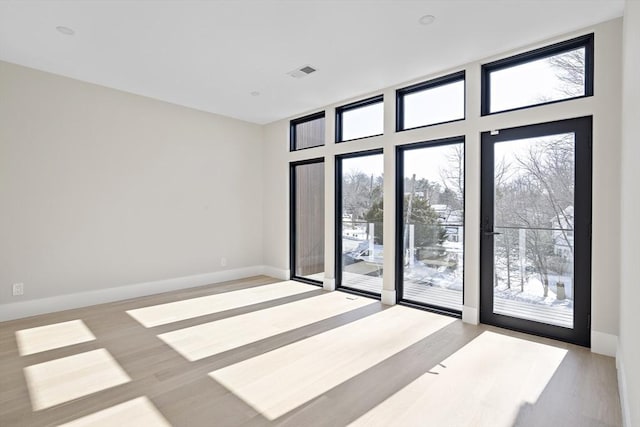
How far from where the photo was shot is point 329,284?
5.07 m

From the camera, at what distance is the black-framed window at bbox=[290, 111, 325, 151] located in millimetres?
5359

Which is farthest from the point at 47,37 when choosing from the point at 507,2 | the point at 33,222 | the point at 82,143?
the point at 507,2

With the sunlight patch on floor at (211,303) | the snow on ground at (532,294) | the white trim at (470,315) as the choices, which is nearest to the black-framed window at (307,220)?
the sunlight patch on floor at (211,303)

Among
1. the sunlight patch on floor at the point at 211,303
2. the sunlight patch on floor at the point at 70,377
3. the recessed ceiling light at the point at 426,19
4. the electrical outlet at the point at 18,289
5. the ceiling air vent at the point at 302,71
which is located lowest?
the sunlight patch on floor at the point at 70,377

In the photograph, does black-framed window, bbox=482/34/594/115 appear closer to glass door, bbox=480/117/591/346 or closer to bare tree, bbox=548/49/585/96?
bare tree, bbox=548/49/585/96

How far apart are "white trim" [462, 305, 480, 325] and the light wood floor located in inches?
3.4

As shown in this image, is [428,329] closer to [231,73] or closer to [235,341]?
[235,341]

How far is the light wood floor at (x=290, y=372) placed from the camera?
202 cm

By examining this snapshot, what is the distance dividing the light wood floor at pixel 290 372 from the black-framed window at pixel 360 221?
97 cm

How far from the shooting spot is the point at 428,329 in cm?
342

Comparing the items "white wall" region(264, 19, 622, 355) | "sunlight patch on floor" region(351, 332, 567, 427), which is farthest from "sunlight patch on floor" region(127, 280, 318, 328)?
"sunlight patch on floor" region(351, 332, 567, 427)

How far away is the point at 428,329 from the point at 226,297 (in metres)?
2.69

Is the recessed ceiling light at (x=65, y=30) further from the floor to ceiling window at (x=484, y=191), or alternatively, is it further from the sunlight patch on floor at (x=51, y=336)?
the floor to ceiling window at (x=484, y=191)

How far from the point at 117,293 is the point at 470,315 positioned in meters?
4.42
